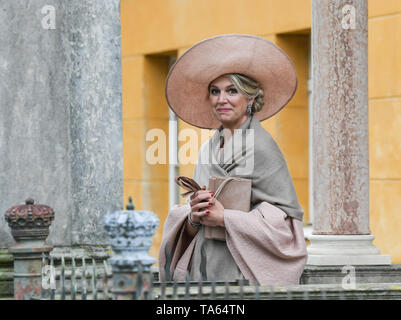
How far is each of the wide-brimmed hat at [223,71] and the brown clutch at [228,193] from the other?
500 millimetres

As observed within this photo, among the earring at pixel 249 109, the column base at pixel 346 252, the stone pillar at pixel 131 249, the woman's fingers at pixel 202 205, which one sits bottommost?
the column base at pixel 346 252

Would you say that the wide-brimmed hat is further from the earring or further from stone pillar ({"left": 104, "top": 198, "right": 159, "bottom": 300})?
stone pillar ({"left": 104, "top": 198, "right": 159, "bottom": 300})

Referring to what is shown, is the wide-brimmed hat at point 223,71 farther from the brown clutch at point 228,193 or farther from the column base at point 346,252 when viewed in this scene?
the column base at point 346,252

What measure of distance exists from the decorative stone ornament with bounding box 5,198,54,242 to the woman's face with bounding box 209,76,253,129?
3.60 feet

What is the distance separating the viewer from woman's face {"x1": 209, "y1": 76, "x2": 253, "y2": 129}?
16.6 ft

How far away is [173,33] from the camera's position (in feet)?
41.4

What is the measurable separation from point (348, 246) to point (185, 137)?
5.26 meters

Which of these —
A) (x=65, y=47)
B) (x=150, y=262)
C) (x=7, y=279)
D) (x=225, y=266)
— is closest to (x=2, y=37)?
(x=65, y=47)

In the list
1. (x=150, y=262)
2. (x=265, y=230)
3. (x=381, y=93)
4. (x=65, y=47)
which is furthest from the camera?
(x=381, y=93)

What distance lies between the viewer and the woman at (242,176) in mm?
4875

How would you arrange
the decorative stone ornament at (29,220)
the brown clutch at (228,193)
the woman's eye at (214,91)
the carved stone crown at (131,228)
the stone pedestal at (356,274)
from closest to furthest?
the carved stone crown at (131,228)
the decorative stone ornament at (29,220)
the brown clutch at (228,193)
the woman's eye at (214,91)
the stone pedestal at (356,274)

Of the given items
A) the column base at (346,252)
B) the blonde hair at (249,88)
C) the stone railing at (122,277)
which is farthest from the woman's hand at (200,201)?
the column base at (346,252)

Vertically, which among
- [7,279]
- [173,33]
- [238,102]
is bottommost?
[7,279]

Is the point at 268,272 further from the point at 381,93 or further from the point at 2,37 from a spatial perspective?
the point at 381,93
